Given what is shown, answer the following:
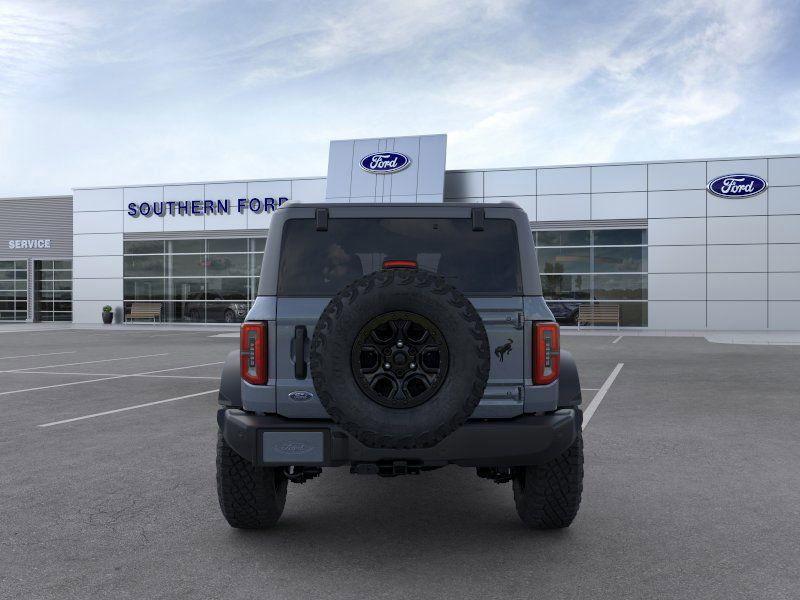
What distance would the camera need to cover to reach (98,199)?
36312 mm

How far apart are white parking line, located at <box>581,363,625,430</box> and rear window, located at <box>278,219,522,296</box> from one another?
3.24 metres

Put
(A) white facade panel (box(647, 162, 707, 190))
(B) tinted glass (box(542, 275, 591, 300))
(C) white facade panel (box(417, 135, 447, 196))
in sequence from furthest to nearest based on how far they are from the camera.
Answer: (B) tinted glass (box(542, 275, 591, 300)), (C) white facade panel (box(417, 135, 447, 196)), (A) white facade panel (box(647, 162, 707, 190))

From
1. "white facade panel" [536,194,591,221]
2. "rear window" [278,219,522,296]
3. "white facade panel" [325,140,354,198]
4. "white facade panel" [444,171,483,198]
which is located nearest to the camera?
"rear window" [278,219,522,296]

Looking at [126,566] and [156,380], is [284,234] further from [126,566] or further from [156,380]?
[156,380]

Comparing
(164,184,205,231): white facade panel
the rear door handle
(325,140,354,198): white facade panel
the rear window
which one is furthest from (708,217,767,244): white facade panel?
the rear door handle

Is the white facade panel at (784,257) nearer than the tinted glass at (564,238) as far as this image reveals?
Yes

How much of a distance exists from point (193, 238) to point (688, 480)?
3216 centimetres

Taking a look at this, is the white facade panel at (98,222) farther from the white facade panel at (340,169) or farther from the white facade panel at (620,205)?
the white facade panel at (620,205)

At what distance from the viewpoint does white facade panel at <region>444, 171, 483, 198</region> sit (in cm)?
3130

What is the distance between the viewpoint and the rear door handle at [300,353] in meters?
3.93

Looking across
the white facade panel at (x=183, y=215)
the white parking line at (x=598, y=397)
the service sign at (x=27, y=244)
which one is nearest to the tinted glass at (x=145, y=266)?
the white facade panel at (x=183, y=215)

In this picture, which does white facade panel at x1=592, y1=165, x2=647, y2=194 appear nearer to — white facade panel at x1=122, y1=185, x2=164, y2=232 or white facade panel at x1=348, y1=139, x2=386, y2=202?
white facade panel at x1=348, y1=139, x2=386, y2=202

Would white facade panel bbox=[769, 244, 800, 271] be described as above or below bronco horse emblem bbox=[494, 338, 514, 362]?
above

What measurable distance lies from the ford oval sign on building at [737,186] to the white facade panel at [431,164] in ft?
35.4
